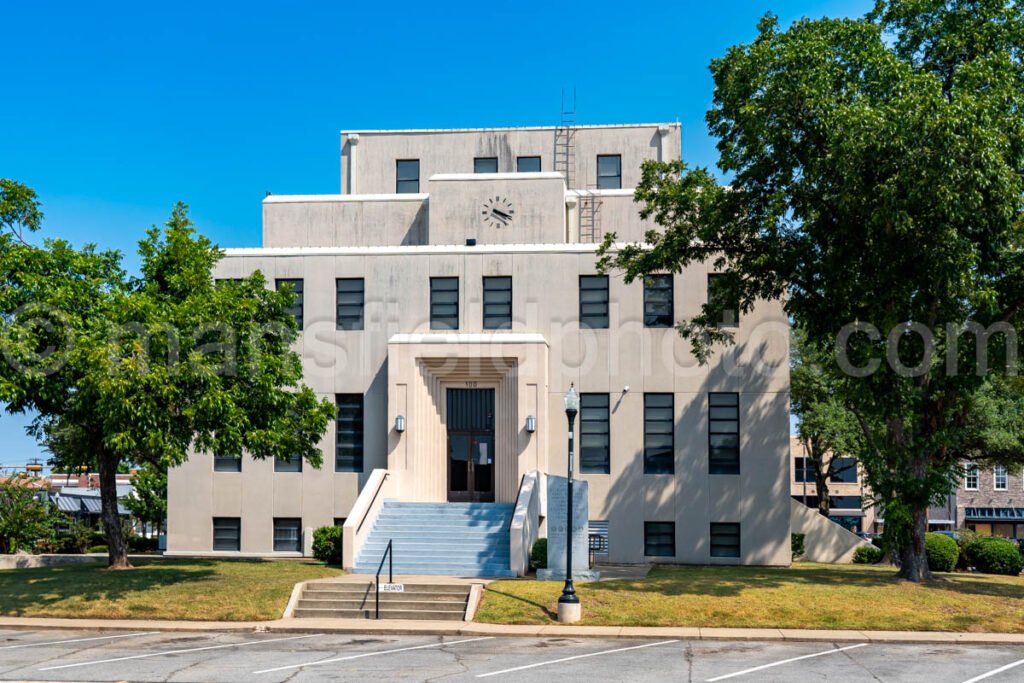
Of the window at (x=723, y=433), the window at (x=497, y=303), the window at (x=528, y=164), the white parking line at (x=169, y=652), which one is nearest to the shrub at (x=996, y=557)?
the window at (x=723, y=433)

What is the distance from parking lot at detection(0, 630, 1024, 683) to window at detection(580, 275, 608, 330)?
46.4ft

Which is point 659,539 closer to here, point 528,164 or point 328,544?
point 328,544

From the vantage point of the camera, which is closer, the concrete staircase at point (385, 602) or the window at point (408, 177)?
the concrete staircase at point (385, 602)

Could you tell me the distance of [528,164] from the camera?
4000 cm

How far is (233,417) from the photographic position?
76.1ft

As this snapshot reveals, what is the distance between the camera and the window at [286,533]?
33062 millimetres

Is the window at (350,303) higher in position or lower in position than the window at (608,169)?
lower

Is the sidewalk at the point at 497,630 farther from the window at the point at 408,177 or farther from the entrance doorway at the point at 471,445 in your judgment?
the window at the point at 408,177

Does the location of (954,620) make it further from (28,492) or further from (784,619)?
(28,492)

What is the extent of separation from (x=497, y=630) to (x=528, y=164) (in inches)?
907

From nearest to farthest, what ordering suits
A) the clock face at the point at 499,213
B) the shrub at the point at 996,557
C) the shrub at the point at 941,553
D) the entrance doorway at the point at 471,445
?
the shrub at the point at 941,553 → the shrub at the point at 996,557 → the entrance doorway at the point at 471,445 → the clock face at the point at 499,213

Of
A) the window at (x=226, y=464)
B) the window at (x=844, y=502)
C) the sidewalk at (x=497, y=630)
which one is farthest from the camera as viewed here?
the window at (x=844, y=502)

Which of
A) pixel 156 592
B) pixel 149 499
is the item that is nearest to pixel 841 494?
pixel 149 499

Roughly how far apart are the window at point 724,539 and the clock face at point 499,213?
38.8ft
